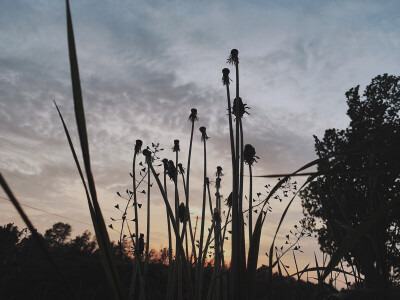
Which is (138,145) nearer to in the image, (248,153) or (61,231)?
(248,153)

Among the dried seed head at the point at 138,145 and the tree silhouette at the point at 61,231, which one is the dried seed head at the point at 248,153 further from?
the tree silhouette at the point at 61,231

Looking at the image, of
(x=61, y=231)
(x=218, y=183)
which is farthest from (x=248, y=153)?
(x=61, y=231)

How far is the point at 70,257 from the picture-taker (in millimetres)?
11125

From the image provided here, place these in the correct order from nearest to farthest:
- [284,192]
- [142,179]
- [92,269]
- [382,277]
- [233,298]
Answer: [382,277], [233,298], [284,192], [142,179], [92,269]

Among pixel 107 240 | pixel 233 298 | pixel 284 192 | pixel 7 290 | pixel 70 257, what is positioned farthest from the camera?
pixel 70 257

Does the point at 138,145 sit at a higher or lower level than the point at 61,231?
lower

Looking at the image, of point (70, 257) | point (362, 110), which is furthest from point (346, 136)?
point (70, 257)

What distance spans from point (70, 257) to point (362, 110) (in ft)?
73.3

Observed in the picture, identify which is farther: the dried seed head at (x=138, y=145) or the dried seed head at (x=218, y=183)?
the dried seed head at (x=218, y=183)

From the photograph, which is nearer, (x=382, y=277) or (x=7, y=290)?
(x=382, y=277)

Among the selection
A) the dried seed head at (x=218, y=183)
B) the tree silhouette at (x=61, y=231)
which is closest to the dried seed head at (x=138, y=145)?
the dried seed head at (x=218, y=183)

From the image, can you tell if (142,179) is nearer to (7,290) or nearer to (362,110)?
(7,290)

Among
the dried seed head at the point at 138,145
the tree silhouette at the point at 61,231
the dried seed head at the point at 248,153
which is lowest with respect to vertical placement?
the dried seed head at the point at 248,153

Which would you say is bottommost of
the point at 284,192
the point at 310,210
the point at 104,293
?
the point at 104,293
